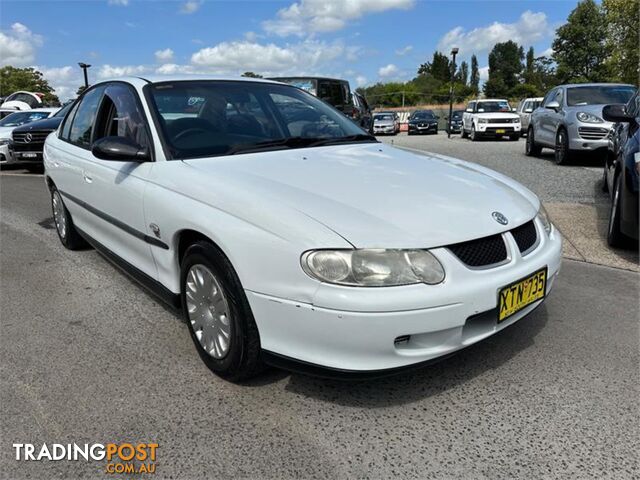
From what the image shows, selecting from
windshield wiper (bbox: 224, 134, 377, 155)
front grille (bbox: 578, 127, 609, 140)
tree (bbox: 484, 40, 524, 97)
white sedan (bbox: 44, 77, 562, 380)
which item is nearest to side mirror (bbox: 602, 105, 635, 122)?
white sedan (bbox: 44, 77, 562, 380)

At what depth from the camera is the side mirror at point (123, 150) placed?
2.88 meters

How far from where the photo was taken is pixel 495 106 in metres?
19.7

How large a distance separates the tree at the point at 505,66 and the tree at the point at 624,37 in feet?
198

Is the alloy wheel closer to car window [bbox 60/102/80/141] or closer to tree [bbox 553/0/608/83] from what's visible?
car window [bbox 60/102/80/141]

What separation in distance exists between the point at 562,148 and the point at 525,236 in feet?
27.6

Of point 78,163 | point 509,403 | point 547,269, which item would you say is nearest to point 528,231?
point 547,269

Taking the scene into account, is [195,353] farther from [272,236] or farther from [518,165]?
[518,165]

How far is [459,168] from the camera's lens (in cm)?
310

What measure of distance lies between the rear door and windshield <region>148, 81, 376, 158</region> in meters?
0.18

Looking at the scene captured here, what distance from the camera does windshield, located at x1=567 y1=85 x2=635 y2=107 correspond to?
9883 mm

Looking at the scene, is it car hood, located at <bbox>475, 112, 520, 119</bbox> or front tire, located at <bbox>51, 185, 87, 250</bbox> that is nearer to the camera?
front tire, located at <bbox>51, 185, 87, 250</bbox>

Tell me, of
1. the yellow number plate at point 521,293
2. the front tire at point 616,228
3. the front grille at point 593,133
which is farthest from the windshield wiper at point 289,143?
the front grille at point 593,133

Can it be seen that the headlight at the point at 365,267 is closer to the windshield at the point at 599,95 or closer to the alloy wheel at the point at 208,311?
the alloy wheel at the point at 208,311

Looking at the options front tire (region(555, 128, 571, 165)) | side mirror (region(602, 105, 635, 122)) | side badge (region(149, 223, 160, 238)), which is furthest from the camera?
front tire (region(555, 128, 571, 165))
